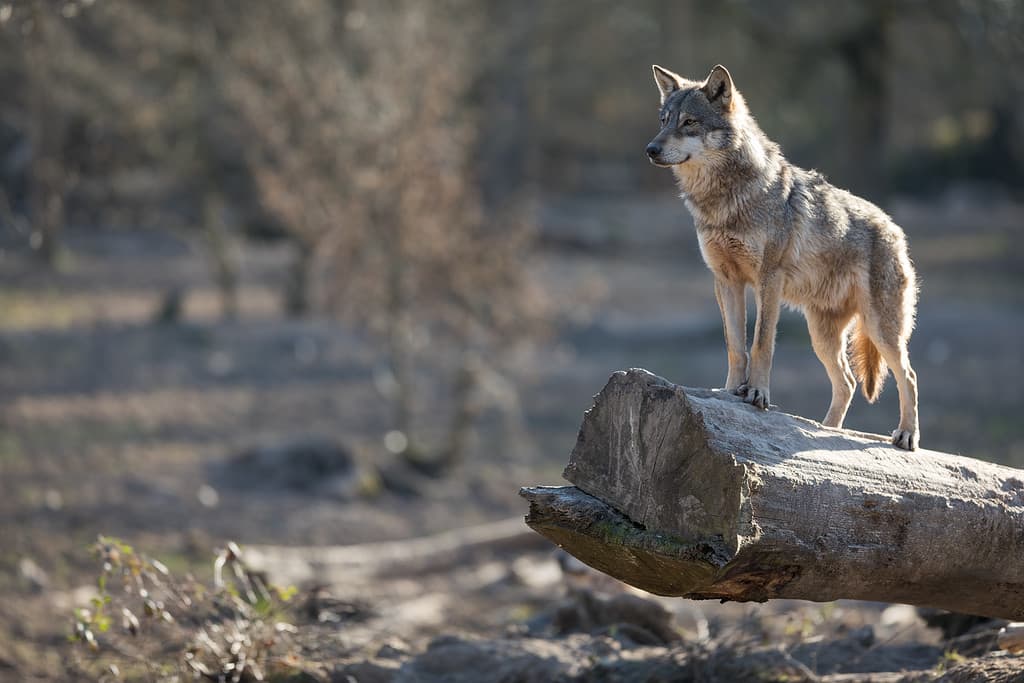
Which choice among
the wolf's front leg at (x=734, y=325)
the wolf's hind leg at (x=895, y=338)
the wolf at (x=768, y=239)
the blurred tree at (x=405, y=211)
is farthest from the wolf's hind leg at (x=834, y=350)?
the blurred tree at (x=405, y=211)

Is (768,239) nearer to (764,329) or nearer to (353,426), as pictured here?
(764,329)

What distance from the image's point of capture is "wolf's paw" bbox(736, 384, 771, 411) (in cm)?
523

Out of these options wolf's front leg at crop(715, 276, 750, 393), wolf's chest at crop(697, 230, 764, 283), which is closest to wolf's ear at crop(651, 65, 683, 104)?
wolf's chest at crop(697, 230, 764, 283)

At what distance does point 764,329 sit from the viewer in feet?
17.9

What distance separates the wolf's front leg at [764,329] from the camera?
540 centimetres

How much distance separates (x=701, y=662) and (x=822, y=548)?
1.67m

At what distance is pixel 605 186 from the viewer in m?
44.0

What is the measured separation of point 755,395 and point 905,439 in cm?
75

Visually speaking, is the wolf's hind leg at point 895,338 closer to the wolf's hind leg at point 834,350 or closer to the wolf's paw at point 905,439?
the wolf's paw at point 905,439

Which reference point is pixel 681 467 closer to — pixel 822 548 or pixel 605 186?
pixel 822 548

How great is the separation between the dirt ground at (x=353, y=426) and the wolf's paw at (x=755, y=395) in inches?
58.7

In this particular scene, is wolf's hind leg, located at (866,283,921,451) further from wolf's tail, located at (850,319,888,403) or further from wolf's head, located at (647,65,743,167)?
wolf's head, located at (647,65,743,167)

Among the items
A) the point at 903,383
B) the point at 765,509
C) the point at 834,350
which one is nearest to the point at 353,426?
the point at 834,350

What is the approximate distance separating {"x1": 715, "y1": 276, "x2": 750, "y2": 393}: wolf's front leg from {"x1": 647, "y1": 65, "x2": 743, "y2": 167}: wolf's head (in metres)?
0.66
